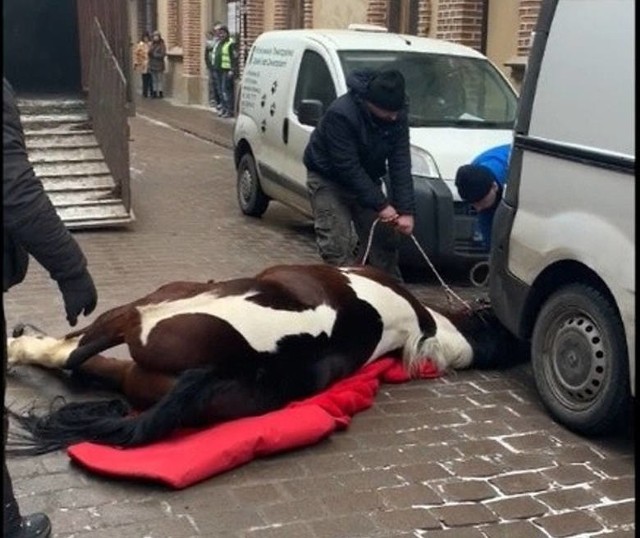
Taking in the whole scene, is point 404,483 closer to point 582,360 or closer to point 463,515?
point 463,515

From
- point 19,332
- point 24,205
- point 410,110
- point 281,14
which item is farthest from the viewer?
point 281,14

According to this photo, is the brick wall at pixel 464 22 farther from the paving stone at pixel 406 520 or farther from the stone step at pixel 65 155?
the paving stone at pixel 406 520

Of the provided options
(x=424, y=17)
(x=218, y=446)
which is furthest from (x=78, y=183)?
(x=218, y=446)

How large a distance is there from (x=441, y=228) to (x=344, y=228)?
3.32 ft

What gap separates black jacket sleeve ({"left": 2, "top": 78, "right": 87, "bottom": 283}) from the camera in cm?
299

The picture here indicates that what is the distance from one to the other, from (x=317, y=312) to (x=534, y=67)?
157 centimetres

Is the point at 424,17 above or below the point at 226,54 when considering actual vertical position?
above

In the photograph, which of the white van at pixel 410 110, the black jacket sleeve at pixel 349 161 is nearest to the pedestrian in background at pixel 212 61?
the white van at pixel 410 110

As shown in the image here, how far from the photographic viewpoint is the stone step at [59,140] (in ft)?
33.9

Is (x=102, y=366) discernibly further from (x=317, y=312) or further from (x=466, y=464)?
(x=466, y=464)

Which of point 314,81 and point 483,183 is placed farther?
point 314,81

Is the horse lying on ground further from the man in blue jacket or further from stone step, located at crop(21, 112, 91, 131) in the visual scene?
stone step, located at crop(21, 112, 91, 131)

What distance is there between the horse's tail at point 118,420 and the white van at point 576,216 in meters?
1.58

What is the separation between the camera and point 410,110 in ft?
26.3
